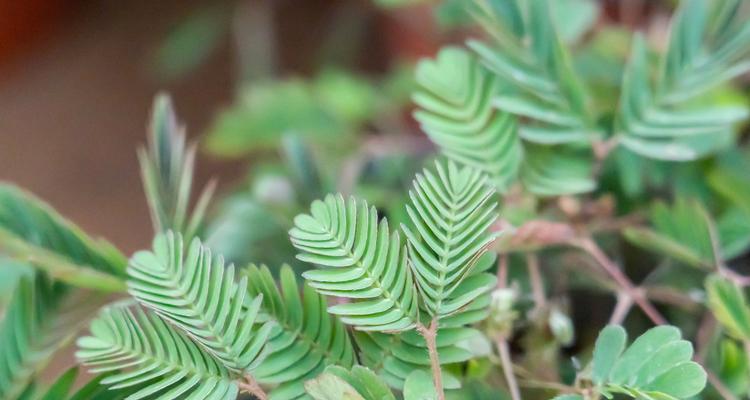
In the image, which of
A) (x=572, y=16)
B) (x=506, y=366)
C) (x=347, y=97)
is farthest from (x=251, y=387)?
(x=347, y=97)

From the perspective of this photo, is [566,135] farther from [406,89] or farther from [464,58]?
[406,89]

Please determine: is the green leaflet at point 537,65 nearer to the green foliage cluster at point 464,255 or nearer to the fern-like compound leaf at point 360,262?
the green foliage cluster at point 464,255

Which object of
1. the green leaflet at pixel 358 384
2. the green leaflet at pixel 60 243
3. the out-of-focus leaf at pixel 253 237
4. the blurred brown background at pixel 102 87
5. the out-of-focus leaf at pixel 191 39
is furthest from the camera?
the blurred brown background at pixel 102 87

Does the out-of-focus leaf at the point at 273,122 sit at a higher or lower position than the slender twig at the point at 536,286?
higher

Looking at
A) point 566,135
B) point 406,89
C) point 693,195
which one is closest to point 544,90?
point 566,135

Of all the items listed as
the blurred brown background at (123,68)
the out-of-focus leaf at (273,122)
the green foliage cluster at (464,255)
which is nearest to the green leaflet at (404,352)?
the green foliage cluster at (464,255)

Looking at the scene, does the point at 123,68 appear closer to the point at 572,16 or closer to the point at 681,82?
the point at 572,16

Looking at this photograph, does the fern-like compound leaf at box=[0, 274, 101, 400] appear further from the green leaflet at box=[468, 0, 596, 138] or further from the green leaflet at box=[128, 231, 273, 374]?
the green leaflet at box=[468, 0, 596, 138]
